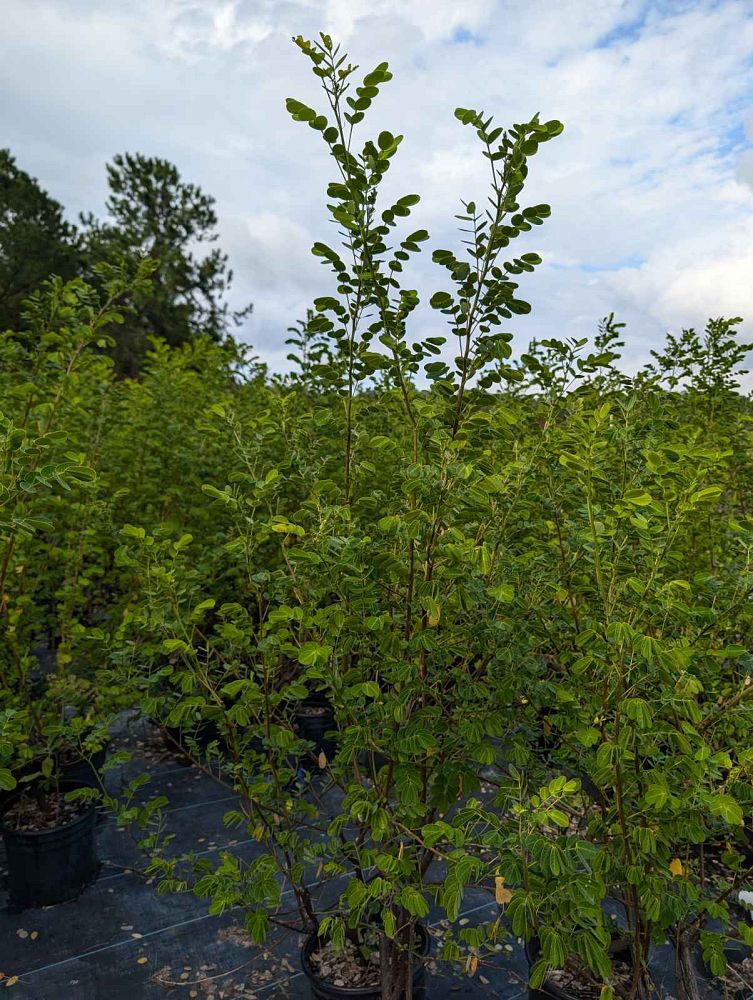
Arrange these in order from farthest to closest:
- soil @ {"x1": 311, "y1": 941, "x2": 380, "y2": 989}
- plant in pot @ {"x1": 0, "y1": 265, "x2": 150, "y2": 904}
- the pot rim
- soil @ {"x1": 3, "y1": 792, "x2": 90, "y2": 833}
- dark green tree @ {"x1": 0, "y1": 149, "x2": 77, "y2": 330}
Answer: dark green tree @ {"x1": 0, "y1": 149, "x2": 77, "y2": 330}, soil @ {"x1": 3, "y1": 792, "x2": 90, "y2": 833}, the pot rim, plant in pot @ {"x1": 0, "y1": 265, "x2": 150, "y2": 904}, soil @ {"x1": 311, "y1": 941, "x2": 380, "y2": 989}

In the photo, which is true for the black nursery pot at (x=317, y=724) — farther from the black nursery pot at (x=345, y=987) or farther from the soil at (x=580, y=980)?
the soil at (x=580, y=980)

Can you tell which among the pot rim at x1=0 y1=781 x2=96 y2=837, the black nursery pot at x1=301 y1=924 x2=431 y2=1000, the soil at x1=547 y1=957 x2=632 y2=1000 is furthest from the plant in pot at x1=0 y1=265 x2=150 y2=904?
the soil at x1=547 y1=957 x2=632 y2=1000

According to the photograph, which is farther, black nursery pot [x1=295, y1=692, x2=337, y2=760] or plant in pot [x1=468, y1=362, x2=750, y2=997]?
black nursery pot [x1=295, y1=692, x2=337, y2=760]

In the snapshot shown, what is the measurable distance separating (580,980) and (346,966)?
0.76 meters

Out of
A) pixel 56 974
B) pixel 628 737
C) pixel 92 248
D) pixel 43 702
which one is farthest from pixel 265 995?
pixel 92 248

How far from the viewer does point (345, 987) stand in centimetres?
214

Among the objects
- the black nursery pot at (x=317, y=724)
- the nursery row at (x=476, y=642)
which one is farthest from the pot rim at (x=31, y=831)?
the black nursery pot at (x=317, y=724)

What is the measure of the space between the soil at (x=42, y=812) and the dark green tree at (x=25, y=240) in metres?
18.7

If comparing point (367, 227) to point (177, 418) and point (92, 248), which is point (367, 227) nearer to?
point (177, 418)

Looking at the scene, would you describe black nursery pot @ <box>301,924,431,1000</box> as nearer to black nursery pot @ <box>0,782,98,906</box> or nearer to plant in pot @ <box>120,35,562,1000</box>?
plant in pot @ <box>120,35,562,1000</box>

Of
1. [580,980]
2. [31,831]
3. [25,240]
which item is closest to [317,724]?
[31,831]

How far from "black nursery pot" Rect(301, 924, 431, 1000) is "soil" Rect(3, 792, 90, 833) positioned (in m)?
1.37

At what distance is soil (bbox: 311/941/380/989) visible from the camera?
7.22 ft

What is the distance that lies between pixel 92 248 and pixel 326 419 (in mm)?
21556
